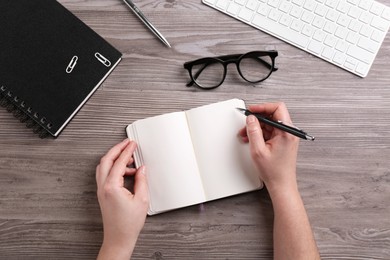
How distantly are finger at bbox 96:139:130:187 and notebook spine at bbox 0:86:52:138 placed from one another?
0.45 ft

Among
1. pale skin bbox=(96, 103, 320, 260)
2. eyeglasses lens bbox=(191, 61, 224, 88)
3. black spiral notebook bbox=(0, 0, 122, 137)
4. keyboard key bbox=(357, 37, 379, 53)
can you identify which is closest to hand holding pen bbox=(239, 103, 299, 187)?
pale skin bbox=(96, 103, 320, 260)

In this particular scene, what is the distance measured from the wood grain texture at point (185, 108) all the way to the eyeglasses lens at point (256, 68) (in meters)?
0.02

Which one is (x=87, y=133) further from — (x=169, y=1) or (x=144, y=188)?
(x=169, y=1)

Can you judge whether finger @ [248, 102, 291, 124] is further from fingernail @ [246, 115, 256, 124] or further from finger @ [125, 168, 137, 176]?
finger @ [125, 168, 137, 176]

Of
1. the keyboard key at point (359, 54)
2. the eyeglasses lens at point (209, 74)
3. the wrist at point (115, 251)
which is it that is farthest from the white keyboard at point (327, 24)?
the wrist at point (115, 251)

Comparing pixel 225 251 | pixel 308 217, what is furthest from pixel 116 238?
pixel 308 217

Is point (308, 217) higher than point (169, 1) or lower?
lower

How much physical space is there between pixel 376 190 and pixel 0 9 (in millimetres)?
897

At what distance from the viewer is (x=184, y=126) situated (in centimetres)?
89

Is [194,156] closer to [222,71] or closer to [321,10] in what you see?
[222,71]

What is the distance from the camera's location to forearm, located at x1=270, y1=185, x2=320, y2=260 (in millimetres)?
843

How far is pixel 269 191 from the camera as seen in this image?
2.87 feet

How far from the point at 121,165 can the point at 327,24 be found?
0.54 meters

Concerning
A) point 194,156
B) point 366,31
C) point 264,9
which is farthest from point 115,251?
point 366,31
